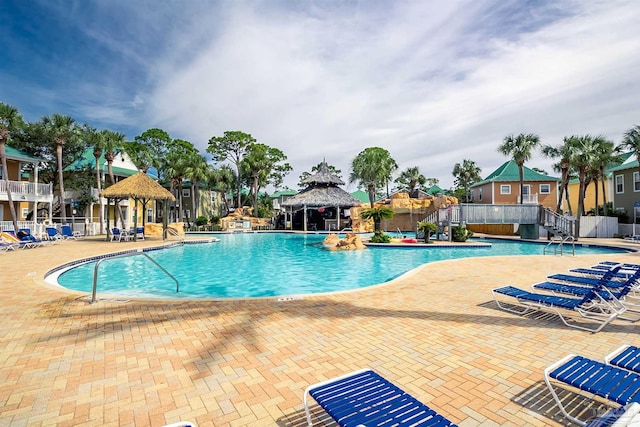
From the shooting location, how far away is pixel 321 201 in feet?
106

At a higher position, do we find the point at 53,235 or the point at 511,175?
the point at 511,175

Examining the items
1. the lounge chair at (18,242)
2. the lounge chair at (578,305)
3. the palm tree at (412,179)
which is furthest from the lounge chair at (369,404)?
the palm tree at (412,179)

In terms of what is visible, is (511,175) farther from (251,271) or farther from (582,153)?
(251,271)

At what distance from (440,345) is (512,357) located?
0.81m

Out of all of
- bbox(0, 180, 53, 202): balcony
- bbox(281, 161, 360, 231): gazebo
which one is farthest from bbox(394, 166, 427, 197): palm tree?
bbox(0, 180, 53, 202): balcony

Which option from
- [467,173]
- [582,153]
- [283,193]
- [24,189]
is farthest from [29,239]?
Result: [467,173]

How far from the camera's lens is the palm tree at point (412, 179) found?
52.0 metres

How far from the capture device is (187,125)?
1617 inches

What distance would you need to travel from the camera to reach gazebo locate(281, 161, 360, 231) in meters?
32.3

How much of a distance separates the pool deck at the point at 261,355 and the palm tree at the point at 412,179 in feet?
154

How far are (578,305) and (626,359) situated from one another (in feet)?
7.10

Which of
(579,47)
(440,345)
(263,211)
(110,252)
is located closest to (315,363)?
(440,345)

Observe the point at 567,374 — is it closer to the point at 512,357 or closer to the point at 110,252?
the point at 512,357

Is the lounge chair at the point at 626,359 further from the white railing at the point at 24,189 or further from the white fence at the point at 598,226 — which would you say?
the white railing at the point at 24,189
